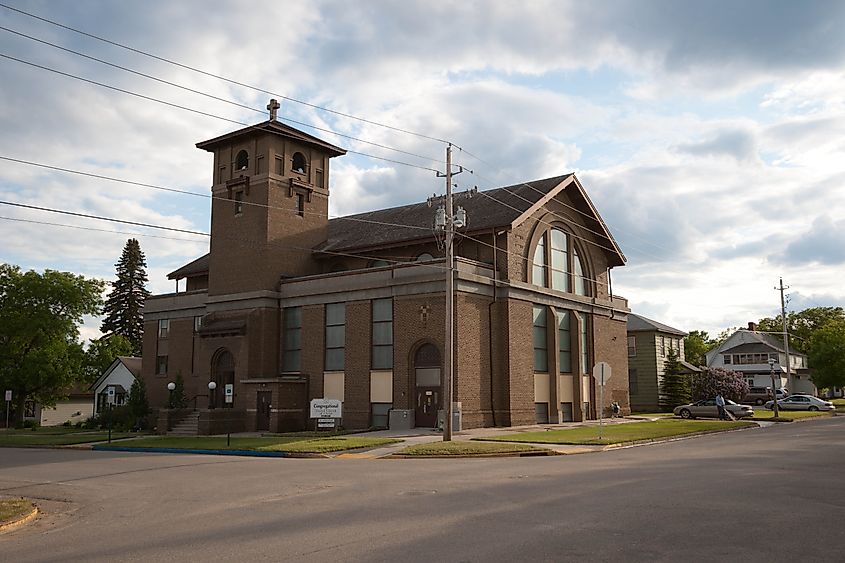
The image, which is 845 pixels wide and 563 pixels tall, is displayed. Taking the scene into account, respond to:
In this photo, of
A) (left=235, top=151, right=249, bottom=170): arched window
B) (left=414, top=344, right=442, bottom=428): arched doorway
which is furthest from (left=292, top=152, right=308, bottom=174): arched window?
(left=414, top=344, right=442, bottom=428): arched doorway

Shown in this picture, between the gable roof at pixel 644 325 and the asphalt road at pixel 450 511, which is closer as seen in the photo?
the asphalt road at pixel 450 511

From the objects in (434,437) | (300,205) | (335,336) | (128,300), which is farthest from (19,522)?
(128,300)

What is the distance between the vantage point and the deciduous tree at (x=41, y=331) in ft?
190

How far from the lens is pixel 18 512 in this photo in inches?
534

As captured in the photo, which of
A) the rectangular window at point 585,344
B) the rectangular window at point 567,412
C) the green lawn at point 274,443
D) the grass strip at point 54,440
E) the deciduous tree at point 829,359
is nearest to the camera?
the green lawn at point 274,443

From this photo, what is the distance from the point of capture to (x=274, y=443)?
2989 cm

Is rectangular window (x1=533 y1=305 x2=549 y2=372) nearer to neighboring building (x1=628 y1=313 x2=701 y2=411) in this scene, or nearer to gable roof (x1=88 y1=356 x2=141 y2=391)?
neighboring building (x1=628 y1=313 x2=701 y2=411)

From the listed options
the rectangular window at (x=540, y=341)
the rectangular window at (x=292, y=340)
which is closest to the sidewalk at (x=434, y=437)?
the rectangular window at (x=540, y=341)

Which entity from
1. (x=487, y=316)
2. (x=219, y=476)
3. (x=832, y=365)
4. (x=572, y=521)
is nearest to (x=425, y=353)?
(x=487, y=316)

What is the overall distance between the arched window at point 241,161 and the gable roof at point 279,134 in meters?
1.03

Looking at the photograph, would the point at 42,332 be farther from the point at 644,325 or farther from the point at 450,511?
the point at 450,511

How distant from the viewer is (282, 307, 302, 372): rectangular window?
41719 mm

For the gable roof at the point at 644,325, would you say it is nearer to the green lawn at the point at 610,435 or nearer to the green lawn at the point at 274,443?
the green lawn at the point at 610,435

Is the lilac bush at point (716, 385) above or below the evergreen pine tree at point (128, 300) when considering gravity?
below
